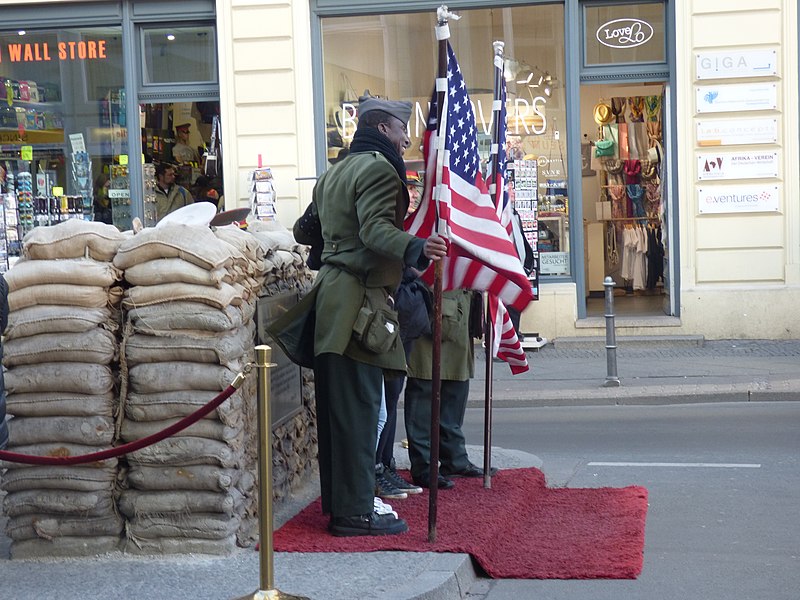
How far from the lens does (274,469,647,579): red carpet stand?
18.5 feet

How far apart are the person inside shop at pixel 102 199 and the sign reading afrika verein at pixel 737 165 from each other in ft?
24.3

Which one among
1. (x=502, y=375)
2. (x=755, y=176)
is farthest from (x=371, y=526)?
(x=755, y=176)

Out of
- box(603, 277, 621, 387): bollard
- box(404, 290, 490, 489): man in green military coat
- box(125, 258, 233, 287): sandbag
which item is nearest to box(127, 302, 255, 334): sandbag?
box(125, 258, 233, 287): sandbag

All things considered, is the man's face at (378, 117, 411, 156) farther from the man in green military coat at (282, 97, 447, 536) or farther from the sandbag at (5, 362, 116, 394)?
the sandbag at (5, 362, 116, 394)

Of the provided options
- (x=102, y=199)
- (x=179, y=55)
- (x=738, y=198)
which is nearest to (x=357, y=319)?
(x=738, y=198)

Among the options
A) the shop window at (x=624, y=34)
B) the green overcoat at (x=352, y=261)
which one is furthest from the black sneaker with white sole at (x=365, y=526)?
the shop window at (x=624, y=34)

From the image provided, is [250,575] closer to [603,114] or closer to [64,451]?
[64,451]

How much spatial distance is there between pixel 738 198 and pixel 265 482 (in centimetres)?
1028

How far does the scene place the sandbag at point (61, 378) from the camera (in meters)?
5.61

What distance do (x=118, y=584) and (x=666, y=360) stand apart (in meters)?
8.70

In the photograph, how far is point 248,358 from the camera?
5.91m

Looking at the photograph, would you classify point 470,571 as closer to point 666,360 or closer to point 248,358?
point 248,358

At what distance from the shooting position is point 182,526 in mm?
5652

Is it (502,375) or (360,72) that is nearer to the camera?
(502,375)
